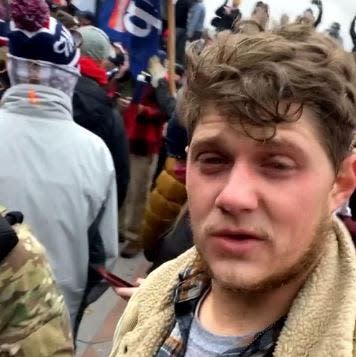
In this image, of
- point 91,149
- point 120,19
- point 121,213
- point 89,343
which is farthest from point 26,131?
point 121,213

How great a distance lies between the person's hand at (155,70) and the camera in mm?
5762

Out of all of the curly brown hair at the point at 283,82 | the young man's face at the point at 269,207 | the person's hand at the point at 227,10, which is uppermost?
the curly brown hair at the point at 283,82

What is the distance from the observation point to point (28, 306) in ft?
6.62

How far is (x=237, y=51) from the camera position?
146 cm

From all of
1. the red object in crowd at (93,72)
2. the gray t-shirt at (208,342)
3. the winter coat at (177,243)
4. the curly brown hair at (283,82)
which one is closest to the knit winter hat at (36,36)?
the winter coat at (177,243)

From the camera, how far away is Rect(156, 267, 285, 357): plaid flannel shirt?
56.4 inches

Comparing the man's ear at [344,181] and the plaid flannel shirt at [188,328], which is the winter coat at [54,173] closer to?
the plaid flannel shirt at [188,328]

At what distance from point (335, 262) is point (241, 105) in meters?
0.35

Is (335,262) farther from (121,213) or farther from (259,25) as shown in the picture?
(121,213)

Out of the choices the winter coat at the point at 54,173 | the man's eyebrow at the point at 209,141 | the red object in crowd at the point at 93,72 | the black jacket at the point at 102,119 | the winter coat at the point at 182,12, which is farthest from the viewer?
the winter coat at the point at 182,12

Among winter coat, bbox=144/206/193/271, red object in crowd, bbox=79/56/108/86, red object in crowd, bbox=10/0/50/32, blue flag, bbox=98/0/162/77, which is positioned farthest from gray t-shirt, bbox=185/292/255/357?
blue flag, bbox=98/0/162/77

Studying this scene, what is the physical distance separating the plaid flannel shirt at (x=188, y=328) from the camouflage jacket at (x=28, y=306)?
1.49 ft

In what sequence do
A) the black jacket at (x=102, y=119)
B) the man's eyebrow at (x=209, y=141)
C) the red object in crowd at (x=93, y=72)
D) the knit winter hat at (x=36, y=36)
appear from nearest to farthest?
the man's eyebrow at (x=209, y=141), the knit winter hat at (x=36, y=36), the black jacket at (x=102, y=119), the red object in crowd at (x=93, y=72)

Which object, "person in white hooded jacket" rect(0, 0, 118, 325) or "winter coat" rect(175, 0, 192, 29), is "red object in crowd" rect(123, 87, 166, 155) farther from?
"winter coat" rect(175, 0, 192, 29)
